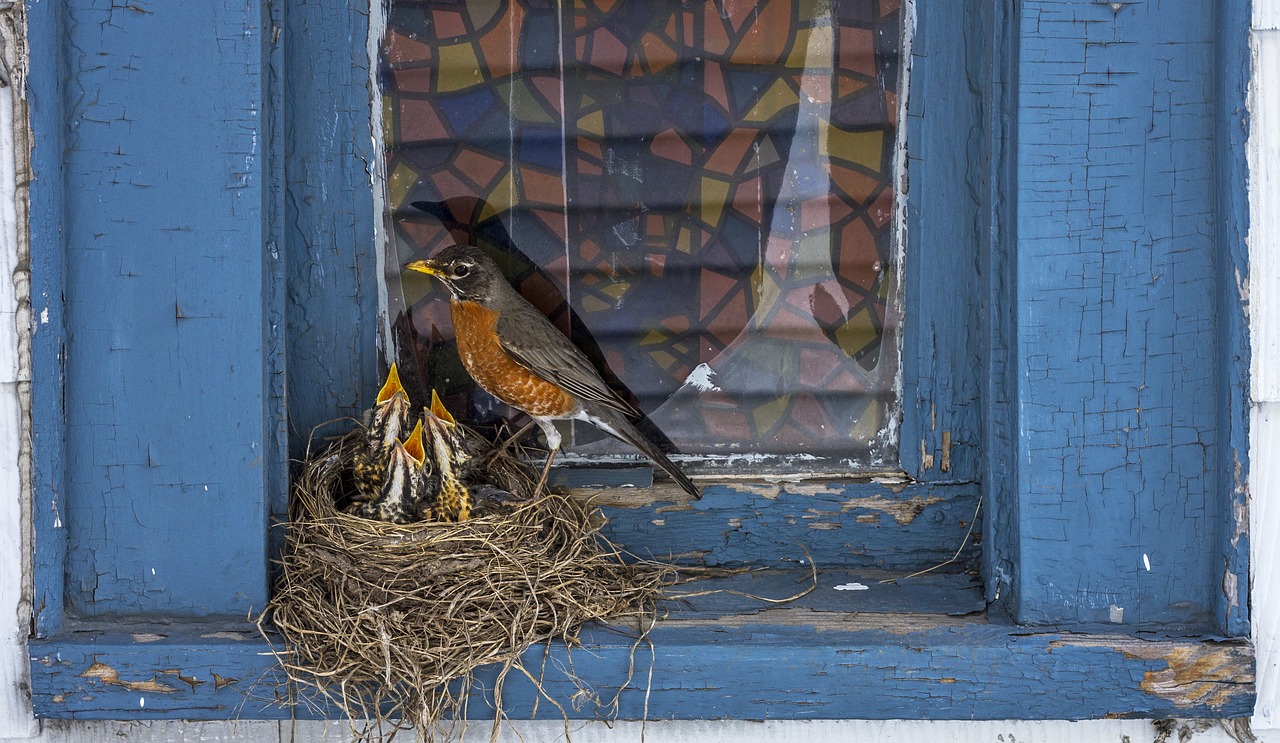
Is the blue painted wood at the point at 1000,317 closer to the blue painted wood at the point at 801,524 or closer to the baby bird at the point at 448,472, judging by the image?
the blue painted wood at the point at 801,524

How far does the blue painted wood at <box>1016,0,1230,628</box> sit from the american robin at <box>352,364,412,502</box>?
1349 millimetres

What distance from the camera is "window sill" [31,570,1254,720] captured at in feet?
6.40

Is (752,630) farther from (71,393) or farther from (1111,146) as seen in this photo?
(71,393)

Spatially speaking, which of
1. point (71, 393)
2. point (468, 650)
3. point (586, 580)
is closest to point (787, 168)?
point (586, 580)

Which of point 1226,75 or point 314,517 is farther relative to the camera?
point 314,517

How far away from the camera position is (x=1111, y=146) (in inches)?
76.2

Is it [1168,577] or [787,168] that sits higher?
[787,168]

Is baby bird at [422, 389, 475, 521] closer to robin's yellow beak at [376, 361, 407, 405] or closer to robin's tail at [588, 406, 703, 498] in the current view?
robin's yellow beak at [376, 361, 407, 405]

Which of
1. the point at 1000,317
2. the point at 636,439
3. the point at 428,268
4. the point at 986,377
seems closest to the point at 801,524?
the point at 636,439

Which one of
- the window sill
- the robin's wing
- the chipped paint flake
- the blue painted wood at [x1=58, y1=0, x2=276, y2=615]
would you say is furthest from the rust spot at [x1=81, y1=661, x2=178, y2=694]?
the chipped paint flake

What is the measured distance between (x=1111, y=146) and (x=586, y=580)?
142 cm

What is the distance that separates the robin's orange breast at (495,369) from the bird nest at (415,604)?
0.30 meters

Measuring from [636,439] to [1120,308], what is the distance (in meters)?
1.10

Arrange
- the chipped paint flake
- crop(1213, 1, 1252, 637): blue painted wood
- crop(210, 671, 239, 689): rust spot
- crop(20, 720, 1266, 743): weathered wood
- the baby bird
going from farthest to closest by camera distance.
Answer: the chipped paint flake < the baby bird < crop(20, 720, 1266, 743): weathered wood < crop(210, 671, 239, 689): rust spot < crop(1213, 1, 1252, 637): blue painted wood
